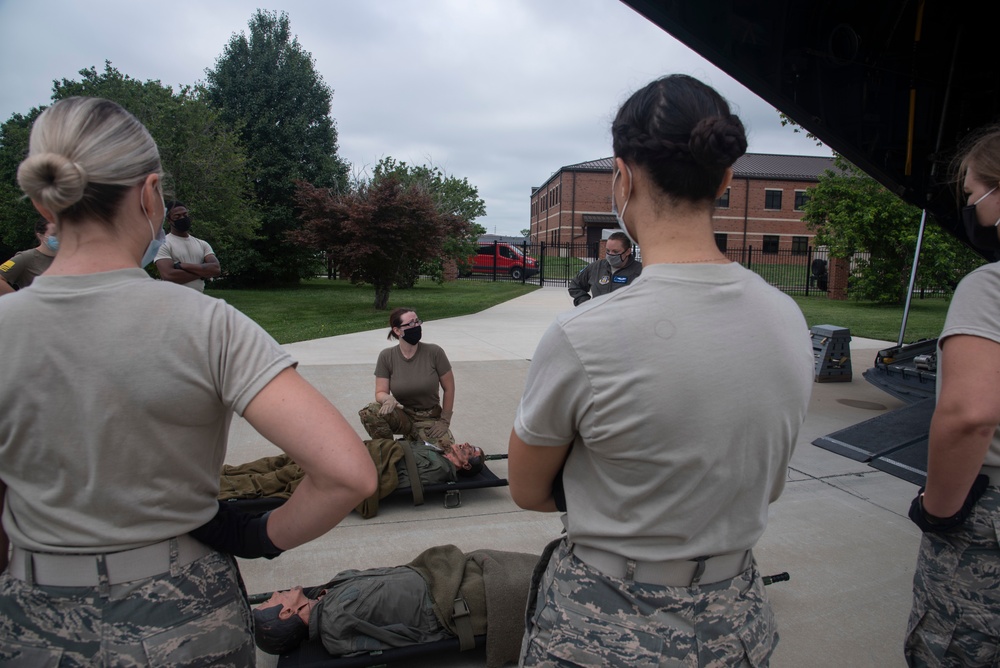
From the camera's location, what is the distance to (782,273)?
Result: 32.4 meters

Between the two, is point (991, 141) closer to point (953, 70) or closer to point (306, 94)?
point (953, 70)

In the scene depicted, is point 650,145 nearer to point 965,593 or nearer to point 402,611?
point 965,593

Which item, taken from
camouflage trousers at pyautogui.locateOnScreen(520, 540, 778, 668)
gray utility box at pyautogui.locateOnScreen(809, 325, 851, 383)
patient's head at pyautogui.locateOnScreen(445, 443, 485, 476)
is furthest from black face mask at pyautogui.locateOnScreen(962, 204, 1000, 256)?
gray utility box at pyautogui.locateOnScreen(809, 325, 851, 383)

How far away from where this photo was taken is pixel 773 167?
50969 mm

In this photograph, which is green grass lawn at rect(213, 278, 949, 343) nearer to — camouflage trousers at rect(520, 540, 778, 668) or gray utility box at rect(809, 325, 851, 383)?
gray utility box at rect(809, 325, 851, 383)

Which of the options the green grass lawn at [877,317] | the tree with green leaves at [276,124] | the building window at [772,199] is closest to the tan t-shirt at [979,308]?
the green grass lawn at [877,317]

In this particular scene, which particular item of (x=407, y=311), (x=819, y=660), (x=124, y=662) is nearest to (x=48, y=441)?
(x=124, y=662)

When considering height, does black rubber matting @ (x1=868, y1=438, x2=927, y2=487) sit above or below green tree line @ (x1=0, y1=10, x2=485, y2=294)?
below

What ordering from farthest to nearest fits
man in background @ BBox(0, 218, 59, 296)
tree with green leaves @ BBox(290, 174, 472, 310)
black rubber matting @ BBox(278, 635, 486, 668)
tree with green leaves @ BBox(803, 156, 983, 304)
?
tree with green leaves @ BBox(803, 156, 983, 304) < tree with green leaves @ BBox(290, 174, 472, 310) < man in background @ BBox(0, 218, 59, 296) < black rubber matting @ BBox(278, 635, 486, 668)

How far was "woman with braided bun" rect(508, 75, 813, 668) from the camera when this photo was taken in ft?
3.86

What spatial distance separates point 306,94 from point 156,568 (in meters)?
28.0

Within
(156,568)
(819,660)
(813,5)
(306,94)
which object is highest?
(306,94)

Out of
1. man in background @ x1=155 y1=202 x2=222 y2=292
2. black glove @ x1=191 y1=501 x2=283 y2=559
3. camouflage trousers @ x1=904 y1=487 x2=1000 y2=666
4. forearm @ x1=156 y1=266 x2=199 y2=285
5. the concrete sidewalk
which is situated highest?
man in background @ x1=155 y1=202 x2=222 y2=292

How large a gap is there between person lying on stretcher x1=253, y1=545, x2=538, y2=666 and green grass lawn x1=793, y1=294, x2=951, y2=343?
10601mm
